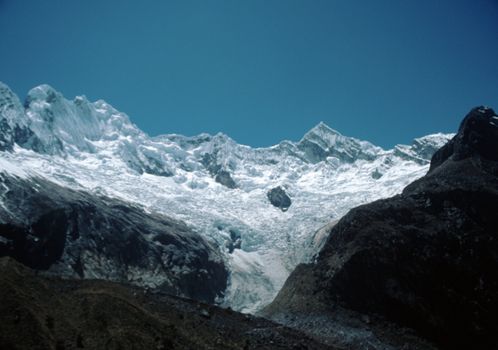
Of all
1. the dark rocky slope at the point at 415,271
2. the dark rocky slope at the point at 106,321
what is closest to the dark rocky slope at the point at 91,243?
the dark rocky slope at the point at 415,271

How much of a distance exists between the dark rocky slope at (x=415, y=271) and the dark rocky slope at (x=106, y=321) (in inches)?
723

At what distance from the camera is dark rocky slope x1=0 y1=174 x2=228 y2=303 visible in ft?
451

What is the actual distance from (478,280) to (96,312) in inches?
2481

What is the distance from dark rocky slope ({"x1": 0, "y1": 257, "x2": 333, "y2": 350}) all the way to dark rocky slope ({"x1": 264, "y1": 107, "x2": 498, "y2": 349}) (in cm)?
1836

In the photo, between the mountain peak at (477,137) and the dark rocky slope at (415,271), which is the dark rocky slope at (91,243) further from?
the mountain peak at (477,137)

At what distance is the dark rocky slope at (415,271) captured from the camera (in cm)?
7906

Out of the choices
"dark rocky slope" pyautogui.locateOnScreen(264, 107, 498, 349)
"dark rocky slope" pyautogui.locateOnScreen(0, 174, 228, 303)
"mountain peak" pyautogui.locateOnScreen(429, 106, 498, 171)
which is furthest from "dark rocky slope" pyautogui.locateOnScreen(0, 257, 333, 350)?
"dark rocky slope" pyautogui.locateOnScreen(0, 174, 228, 303)

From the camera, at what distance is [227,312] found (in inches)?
2746

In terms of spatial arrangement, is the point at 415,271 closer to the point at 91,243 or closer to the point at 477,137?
the point at 477,137

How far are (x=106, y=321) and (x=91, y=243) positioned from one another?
120 m

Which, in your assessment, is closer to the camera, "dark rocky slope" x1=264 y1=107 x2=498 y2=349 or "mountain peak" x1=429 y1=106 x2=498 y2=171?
"dark rocky slope" x1=264 y1=107 x2=498 y2=349

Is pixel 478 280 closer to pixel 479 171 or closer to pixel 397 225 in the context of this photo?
pixel 397 225

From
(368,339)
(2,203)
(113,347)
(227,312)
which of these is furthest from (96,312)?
(2,203)

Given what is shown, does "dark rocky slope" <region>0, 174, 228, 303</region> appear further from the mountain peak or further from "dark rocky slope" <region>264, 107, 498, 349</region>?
the mountain peak
